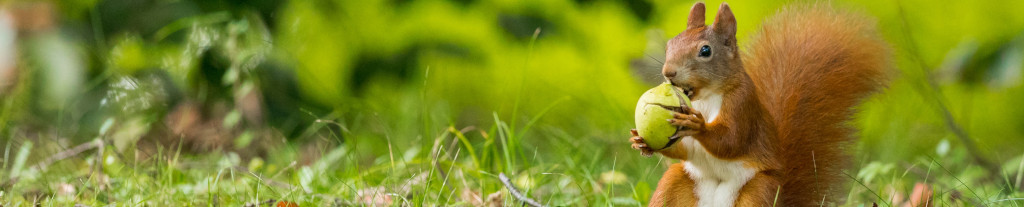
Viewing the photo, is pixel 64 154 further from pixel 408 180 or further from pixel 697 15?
pixel 697 15

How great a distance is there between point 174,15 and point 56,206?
0.86 metres

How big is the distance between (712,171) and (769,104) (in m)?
0.17

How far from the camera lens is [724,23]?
1264mm

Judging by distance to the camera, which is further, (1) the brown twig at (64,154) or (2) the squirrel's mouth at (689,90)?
(1) the brown twig at (64,154)

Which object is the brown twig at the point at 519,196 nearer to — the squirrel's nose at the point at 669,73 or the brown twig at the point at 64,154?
the squirrel's nose at the point at 669,73

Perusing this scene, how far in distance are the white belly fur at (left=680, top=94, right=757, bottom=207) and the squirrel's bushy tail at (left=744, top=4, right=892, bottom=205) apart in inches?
4.0

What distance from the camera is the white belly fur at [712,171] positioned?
126cm

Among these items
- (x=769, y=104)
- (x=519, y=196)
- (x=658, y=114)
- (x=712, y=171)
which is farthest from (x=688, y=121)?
(x=519, y=196)

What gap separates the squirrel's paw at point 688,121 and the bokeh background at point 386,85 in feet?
2.84

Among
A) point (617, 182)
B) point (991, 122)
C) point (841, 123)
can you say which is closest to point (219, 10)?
point (617, 182)

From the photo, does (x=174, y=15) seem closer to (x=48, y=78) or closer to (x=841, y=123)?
(x=48, y=78)

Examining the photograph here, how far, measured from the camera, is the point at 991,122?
2.86 m

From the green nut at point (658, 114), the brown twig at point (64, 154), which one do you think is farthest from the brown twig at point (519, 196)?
the brown twig at point (64, 154)

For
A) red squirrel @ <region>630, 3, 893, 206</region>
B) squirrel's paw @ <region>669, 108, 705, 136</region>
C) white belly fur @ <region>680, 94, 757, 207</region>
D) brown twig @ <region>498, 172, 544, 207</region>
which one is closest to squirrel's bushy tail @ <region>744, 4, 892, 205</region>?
red squirrel @ <region>630, 3, 893, 206</region>
